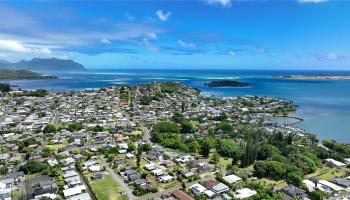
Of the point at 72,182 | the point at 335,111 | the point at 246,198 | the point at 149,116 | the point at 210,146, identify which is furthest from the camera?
the point at 335,111

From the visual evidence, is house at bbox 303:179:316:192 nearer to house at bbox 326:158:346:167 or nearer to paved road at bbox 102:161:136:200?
house at bbox 326:158:346:167

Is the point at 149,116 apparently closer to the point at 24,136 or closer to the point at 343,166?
the point at 24,136

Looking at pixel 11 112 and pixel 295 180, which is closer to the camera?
pixel 295 180

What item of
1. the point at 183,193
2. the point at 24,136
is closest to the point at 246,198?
the point at 183,193

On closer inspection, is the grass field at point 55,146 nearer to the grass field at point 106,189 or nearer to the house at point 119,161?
the house at point 119,161

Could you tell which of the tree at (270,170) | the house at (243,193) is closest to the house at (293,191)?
the tree at (270,170)

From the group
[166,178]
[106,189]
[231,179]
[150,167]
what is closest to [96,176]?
[106,189]

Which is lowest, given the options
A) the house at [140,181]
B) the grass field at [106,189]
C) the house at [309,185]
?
the grass field at [106,189]
